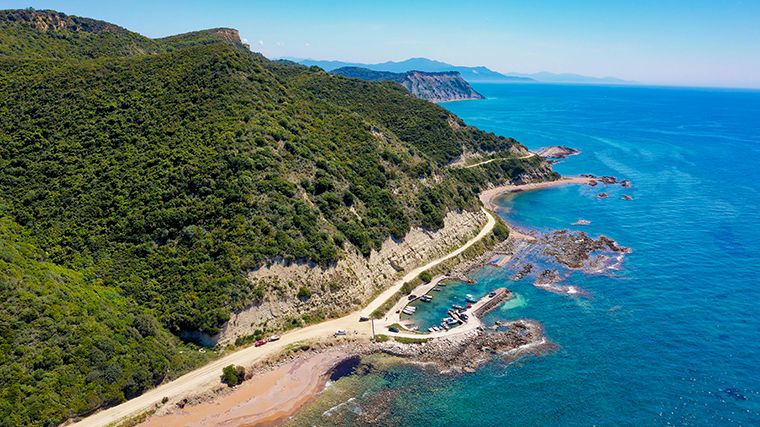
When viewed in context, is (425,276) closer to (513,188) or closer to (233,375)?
(233,375)

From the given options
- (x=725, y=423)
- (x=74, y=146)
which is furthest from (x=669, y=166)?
(x=74, y=146)

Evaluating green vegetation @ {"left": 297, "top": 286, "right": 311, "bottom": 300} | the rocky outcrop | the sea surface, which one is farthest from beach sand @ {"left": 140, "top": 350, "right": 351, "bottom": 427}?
green vegetation @ {"left": 297, "top": 286, "right": 311, "bottom": 300}

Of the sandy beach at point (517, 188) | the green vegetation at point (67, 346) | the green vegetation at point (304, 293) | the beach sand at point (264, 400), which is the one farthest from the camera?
the sandy beach at point (517, 188)

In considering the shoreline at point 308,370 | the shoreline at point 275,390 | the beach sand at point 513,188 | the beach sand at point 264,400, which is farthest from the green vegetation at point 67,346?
the beach sand at point 513,188

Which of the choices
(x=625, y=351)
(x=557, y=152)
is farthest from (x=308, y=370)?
(x=557, y=152)

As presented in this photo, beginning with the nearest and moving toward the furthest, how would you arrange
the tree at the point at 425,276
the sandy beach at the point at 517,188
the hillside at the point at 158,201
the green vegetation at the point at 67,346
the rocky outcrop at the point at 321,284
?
the green vegetation at the point at 67,346 → the hillside at the point at 158,201 → the rocky outcrop at the point at 321,284 → the tree at the point at 425,276 → the sandy beach at the point at 517,188

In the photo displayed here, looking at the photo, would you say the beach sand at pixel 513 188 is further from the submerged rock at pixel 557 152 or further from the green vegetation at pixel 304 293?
the green vegetation at pixel 304 293

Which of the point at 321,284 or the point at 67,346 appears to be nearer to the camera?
the point at 67,346

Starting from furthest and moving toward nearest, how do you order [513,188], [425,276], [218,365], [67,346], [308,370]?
[513,188], [425,276], [308,370], [218,365], [67,346]

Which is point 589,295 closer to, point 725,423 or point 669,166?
point 725,423
